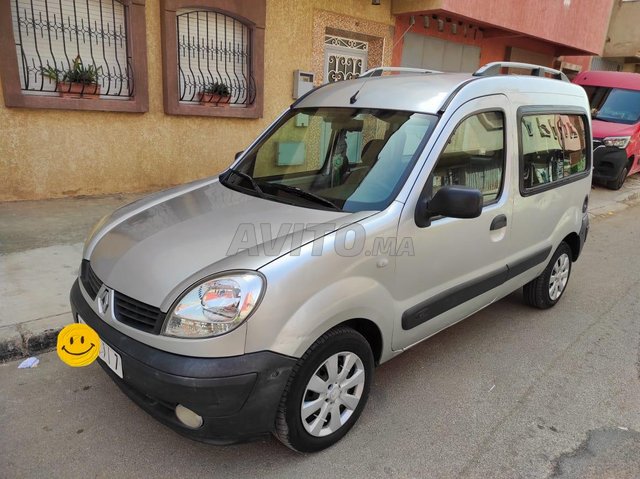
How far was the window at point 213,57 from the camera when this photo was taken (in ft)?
21.4

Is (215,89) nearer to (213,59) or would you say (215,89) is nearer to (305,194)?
(213,59)

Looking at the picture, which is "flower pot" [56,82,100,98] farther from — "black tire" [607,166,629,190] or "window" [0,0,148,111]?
"black tire" [607,166,629,190]

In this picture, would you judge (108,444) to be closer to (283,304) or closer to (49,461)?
(49,461)

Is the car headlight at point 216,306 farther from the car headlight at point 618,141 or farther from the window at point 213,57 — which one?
the car headlight at point 618,141

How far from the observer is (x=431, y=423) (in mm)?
2715

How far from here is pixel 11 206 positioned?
573 centimetres

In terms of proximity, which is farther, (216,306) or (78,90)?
(78,90)

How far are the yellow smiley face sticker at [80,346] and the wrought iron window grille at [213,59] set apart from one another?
516 centimetres

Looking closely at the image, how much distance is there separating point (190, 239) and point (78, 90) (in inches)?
183

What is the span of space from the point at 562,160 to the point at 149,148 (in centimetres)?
515

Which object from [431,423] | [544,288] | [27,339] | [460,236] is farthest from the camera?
[544,288]

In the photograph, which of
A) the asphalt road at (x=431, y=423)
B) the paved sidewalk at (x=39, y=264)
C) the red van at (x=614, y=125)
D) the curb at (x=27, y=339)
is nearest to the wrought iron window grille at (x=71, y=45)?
the paved sidewalk at (x=39, y=264)

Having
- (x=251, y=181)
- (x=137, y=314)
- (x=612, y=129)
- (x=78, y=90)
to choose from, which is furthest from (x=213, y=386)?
(x=612, y=129)

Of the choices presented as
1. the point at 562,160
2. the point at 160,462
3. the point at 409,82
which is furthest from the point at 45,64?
the point at 562,160
